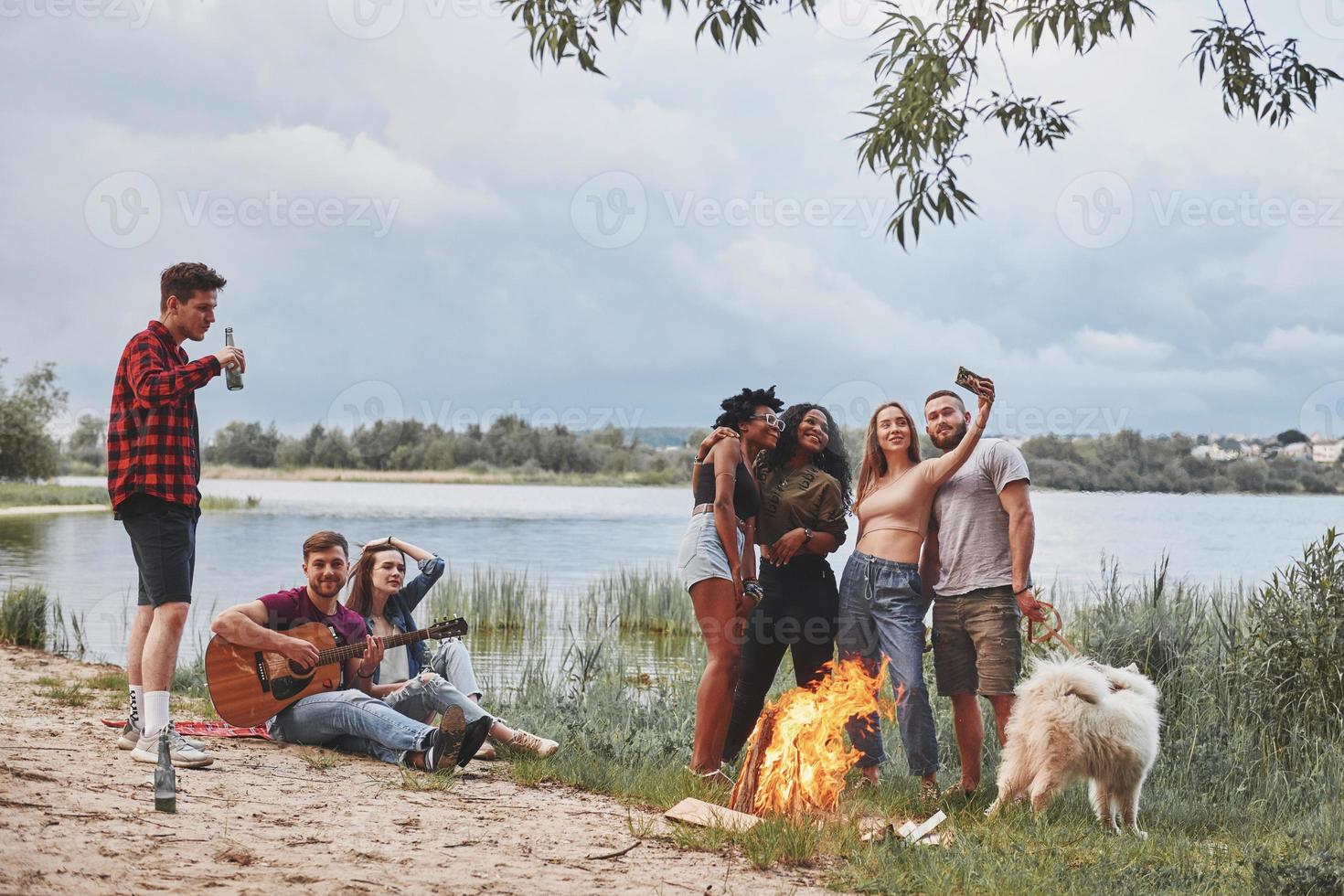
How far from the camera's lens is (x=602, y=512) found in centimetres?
4425

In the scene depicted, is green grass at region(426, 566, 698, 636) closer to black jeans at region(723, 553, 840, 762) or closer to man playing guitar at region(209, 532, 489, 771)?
man playing guitar at region(209, 532, 489, 771)

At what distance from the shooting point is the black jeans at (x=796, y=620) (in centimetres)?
540

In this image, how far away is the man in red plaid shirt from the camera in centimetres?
503

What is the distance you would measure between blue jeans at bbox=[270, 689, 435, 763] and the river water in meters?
5.31

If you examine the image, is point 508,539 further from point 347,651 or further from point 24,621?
point 347,651

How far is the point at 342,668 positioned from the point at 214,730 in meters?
0.89

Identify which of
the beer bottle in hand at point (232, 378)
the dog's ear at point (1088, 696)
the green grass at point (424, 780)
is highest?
the beer bottle in hand at point (232, 378)

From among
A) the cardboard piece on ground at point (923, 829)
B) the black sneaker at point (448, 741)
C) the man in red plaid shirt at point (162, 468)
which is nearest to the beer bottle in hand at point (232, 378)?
the man in red plaid shirt at point (162, 468)

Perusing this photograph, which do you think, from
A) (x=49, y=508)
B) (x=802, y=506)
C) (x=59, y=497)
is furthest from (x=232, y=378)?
(x=59, y=497)

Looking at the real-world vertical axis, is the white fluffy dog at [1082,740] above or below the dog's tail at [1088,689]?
below

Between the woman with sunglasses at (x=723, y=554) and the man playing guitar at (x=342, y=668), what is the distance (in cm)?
111

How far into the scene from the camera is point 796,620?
17.7ft

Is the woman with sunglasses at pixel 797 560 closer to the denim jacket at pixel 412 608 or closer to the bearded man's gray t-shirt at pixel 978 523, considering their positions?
the bearded man's gray t-shirt at pixel 978 523

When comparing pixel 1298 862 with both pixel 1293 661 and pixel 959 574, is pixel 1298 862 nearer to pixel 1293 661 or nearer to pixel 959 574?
pixel 959 574
